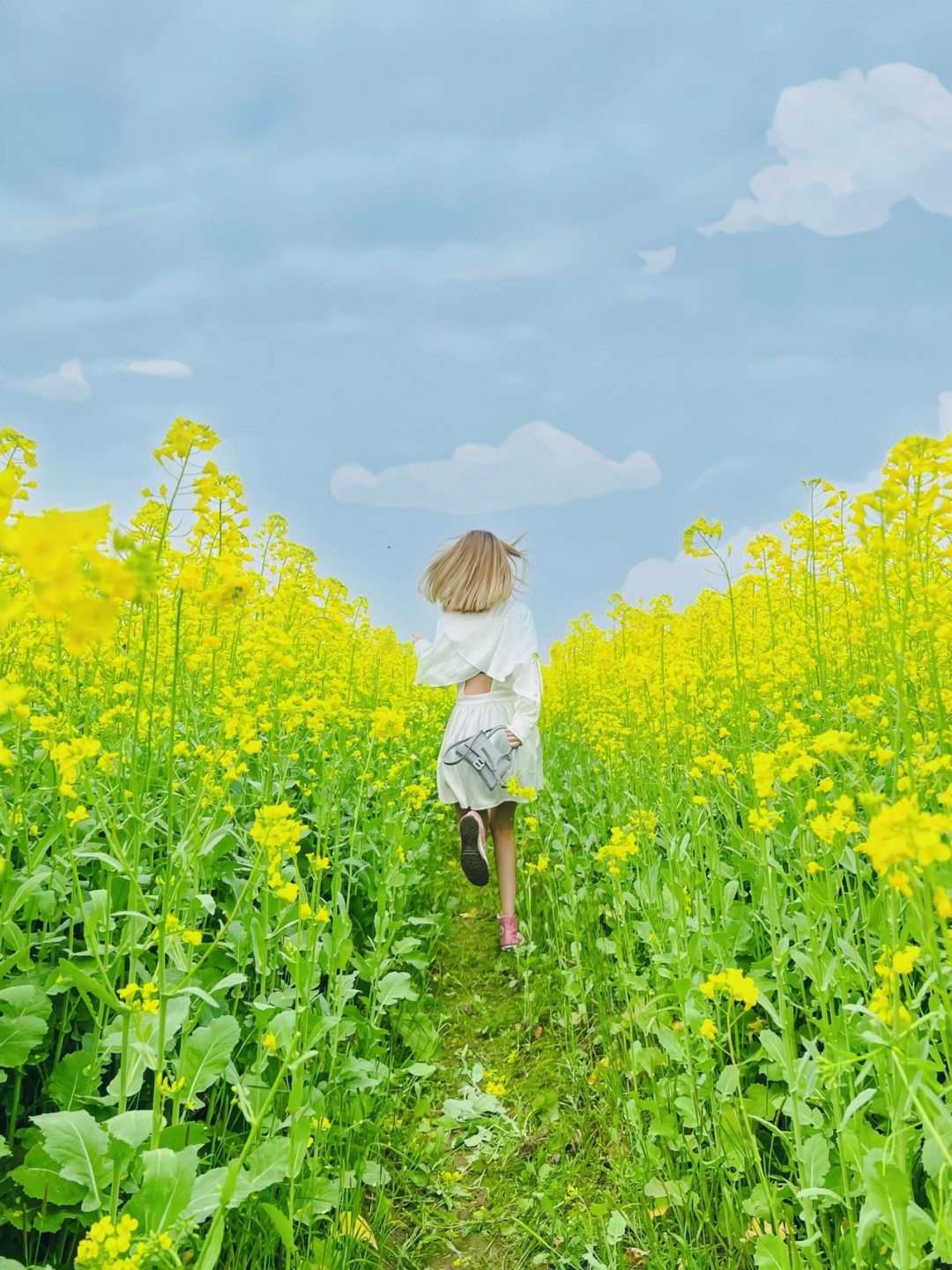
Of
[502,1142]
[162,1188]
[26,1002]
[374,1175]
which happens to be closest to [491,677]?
[502,1142]

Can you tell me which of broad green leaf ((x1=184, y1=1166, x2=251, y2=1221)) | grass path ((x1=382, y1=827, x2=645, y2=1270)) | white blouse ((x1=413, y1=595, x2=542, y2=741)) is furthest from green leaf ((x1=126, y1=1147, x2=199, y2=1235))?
white blouse ((x1=413, y1=595, x2=542, y2=741))

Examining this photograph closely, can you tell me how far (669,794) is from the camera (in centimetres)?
370

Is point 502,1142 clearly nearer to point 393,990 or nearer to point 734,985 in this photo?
point 393,990

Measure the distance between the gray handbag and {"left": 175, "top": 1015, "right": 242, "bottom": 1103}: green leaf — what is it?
2219mm

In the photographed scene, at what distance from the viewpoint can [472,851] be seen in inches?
173

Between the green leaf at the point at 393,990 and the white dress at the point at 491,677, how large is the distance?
1.30 meters

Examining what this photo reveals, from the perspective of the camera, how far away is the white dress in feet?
15.3

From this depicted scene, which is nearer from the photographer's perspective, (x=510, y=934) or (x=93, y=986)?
(x=93, y=986)

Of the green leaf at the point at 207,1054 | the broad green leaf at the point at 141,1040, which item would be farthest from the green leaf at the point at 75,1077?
the green leaf at the point at 207,1054

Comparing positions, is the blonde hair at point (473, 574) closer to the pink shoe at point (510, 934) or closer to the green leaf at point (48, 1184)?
the pink shoe at point (510, 934)

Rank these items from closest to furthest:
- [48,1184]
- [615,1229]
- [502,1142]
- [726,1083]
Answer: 1. [48,1184]
2. [615,1229]
3. [726,1083]
4. [502,1142]

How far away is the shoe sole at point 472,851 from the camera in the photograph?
4375 mm

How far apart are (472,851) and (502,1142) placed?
4.96 ft

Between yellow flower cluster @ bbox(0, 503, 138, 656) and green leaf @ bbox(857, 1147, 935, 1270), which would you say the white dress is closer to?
green leaf @ bbox(857, 1147, 935, 1270)
